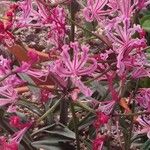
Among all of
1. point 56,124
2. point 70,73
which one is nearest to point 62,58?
point 70,73

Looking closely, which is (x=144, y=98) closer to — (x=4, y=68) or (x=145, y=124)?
(x=145, y=124)

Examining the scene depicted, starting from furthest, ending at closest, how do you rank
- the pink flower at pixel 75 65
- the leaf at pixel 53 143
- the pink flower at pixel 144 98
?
the leaf at pixel 53 143 < the pink flower at pixel 144 98 < the pink flower at pixel 75 65

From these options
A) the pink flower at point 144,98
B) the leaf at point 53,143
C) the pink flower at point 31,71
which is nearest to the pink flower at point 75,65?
the pink flower at point 31,71

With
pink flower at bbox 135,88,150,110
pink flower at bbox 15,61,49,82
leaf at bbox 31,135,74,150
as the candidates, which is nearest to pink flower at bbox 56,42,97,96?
pink flower at bbox 15,61,49,82

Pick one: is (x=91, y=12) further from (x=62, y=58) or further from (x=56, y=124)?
(x=56, y=124)

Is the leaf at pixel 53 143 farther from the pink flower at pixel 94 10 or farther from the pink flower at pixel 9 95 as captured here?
the pink flower at pixel 94 10

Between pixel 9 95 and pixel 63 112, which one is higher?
pixel 9 95

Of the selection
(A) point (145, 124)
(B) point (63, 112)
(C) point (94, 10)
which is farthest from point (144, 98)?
(B) point (63, 112)

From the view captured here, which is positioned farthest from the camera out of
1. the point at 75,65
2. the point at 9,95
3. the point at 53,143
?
the point at 53,143

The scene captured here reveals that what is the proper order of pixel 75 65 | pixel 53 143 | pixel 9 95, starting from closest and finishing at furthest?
pixel 75 65 → pixel 9 95 → pixel 53 143
